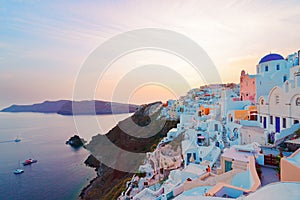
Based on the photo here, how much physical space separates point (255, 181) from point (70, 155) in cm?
3831

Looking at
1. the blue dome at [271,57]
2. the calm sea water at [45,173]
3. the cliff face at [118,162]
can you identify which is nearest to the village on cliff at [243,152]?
the blue dome at [271,57]

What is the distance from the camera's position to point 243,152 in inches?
266

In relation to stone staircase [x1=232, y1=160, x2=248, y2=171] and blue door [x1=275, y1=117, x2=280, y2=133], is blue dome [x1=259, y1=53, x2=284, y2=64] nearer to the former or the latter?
blue door [x1=275, y1=117, x2=280, y2=133]

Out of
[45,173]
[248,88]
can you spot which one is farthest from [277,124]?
[45,173]

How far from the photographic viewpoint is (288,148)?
635 centimetres

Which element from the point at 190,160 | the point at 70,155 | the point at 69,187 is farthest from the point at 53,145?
the point at 190,160

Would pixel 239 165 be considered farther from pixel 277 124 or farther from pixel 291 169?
pixel 277 124

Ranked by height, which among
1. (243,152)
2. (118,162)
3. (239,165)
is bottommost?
(118,162)

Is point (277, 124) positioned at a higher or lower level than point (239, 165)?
higher

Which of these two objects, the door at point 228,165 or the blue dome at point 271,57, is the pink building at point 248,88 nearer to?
the blue dome at point 271,57

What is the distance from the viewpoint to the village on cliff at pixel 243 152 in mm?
4035

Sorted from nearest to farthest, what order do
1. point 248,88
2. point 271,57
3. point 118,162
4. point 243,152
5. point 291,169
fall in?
point 291,169 < point 243,152 < point 271,57 < point 248,88 < point 118,162

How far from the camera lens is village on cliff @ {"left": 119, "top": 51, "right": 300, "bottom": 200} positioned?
4035 millimetres

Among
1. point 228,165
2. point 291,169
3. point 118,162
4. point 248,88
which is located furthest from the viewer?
point 118,162
